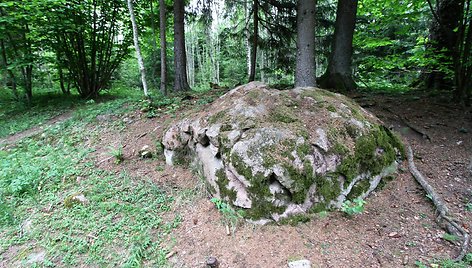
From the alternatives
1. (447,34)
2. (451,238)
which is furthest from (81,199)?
(447,34)

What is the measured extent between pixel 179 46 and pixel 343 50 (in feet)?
15.9

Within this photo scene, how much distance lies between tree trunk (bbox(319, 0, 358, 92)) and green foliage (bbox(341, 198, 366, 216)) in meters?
4.31

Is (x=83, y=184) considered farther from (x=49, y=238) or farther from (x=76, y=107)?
(x=76, y=107)

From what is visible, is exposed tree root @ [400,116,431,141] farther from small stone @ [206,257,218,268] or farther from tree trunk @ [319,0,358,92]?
small stone @ [206,257,218,268]

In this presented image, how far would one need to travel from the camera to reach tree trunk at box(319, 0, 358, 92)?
6.55 m

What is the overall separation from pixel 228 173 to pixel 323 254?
4.59 ft

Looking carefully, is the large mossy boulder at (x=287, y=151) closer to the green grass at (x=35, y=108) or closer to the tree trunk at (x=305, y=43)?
the tree trunk at (x=305, y=43)

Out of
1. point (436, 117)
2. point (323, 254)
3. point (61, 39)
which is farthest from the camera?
point (61, 39)

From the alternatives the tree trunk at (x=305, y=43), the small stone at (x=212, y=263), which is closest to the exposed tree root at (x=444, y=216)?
the small stone at (x=212, y=263)

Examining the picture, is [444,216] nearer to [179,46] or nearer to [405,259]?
[405,259]

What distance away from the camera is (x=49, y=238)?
3.06 metres

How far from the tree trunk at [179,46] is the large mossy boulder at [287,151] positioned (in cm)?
420

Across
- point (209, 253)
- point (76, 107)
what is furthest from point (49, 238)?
point (76, 107)

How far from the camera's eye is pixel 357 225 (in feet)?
9.35
